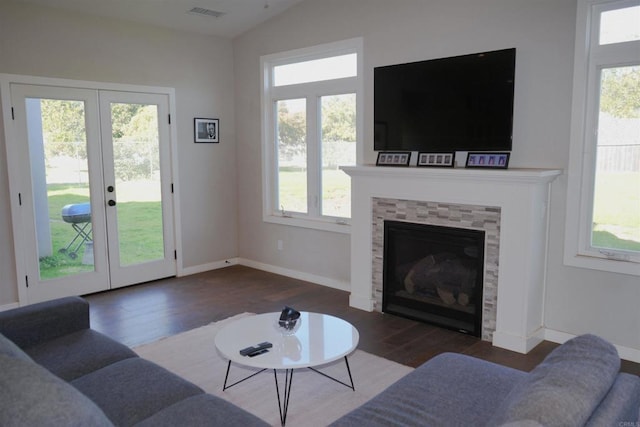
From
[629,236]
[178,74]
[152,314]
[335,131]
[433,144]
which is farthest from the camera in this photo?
[178,74]

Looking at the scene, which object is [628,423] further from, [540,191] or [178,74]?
[178,74]

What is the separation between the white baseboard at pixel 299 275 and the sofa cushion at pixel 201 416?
325 centimetres

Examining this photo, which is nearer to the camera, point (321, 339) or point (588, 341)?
point (588, 341)

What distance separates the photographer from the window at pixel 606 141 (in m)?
3.35

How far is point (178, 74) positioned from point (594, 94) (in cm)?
418

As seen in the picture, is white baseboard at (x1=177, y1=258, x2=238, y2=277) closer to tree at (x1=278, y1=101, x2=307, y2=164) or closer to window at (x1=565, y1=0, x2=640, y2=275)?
tree at (x1=278, y1=101, x2=307, y2=164)

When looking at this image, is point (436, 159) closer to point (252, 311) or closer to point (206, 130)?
point (252, 311)

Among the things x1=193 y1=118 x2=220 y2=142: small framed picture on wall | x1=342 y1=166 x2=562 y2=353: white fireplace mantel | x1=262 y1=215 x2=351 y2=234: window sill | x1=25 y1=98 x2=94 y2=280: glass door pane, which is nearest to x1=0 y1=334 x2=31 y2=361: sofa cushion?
x1=342 y1=166 x2=562 y2=353: white fireplace mantel

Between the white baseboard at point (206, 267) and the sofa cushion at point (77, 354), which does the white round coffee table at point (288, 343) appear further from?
the white baseboard at point (206, 267)

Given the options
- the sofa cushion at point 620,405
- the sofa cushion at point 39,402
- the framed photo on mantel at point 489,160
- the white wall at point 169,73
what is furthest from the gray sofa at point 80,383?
the framed photo on mantel at point 489,160

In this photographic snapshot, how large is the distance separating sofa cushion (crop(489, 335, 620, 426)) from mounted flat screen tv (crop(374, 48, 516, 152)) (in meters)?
2.23

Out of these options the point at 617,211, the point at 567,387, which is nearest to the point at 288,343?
the point at 567,387

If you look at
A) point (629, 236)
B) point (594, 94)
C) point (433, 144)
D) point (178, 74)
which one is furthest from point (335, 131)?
point (629, 236)

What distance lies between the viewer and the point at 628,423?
1513 millimetres
